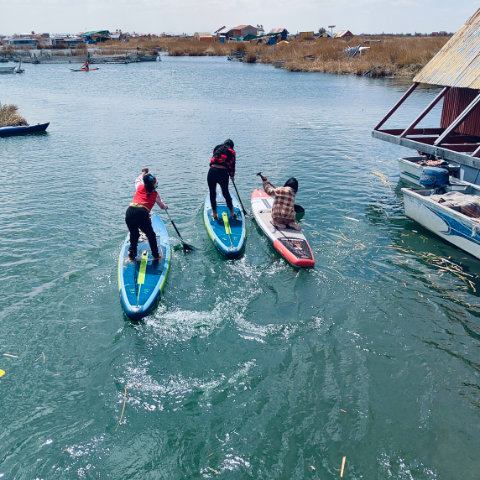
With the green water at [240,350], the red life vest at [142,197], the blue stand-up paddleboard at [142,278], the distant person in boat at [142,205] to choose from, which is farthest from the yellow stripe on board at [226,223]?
the red life vest at [142,197]

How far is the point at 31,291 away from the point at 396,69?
187ft

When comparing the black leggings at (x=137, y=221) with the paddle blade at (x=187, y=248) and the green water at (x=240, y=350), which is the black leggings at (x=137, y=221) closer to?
the green water at (x=240, y=350)

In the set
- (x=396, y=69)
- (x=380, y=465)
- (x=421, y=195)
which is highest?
(x=396, y=69)

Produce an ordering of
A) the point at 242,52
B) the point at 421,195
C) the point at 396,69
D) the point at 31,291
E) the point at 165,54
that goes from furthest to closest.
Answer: the point at 165,54 → the point at 242,52 → the point at 396,69 → the point at 421,195 → the point at 31,291

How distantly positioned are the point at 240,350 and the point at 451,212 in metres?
7.64

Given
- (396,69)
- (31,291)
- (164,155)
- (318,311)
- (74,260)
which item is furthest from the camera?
(396,69)

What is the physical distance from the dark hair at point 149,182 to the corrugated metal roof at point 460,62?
35.1ft

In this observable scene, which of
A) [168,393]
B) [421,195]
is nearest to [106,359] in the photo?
[168,393]

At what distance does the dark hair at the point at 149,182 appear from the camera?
30.3 feet

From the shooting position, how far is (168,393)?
275 inches

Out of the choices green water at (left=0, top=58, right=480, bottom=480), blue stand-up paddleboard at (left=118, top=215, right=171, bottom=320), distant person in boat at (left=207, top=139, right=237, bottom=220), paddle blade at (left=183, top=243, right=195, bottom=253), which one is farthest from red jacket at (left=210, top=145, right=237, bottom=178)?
blue stand-up paddleboard at (left=118, top=215, right=171, bottom=320)

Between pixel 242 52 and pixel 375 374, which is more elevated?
pixel 242 52

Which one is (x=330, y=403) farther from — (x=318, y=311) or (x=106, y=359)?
(x=106, y=359)

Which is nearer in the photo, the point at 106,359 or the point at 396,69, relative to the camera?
the point at 106,359
